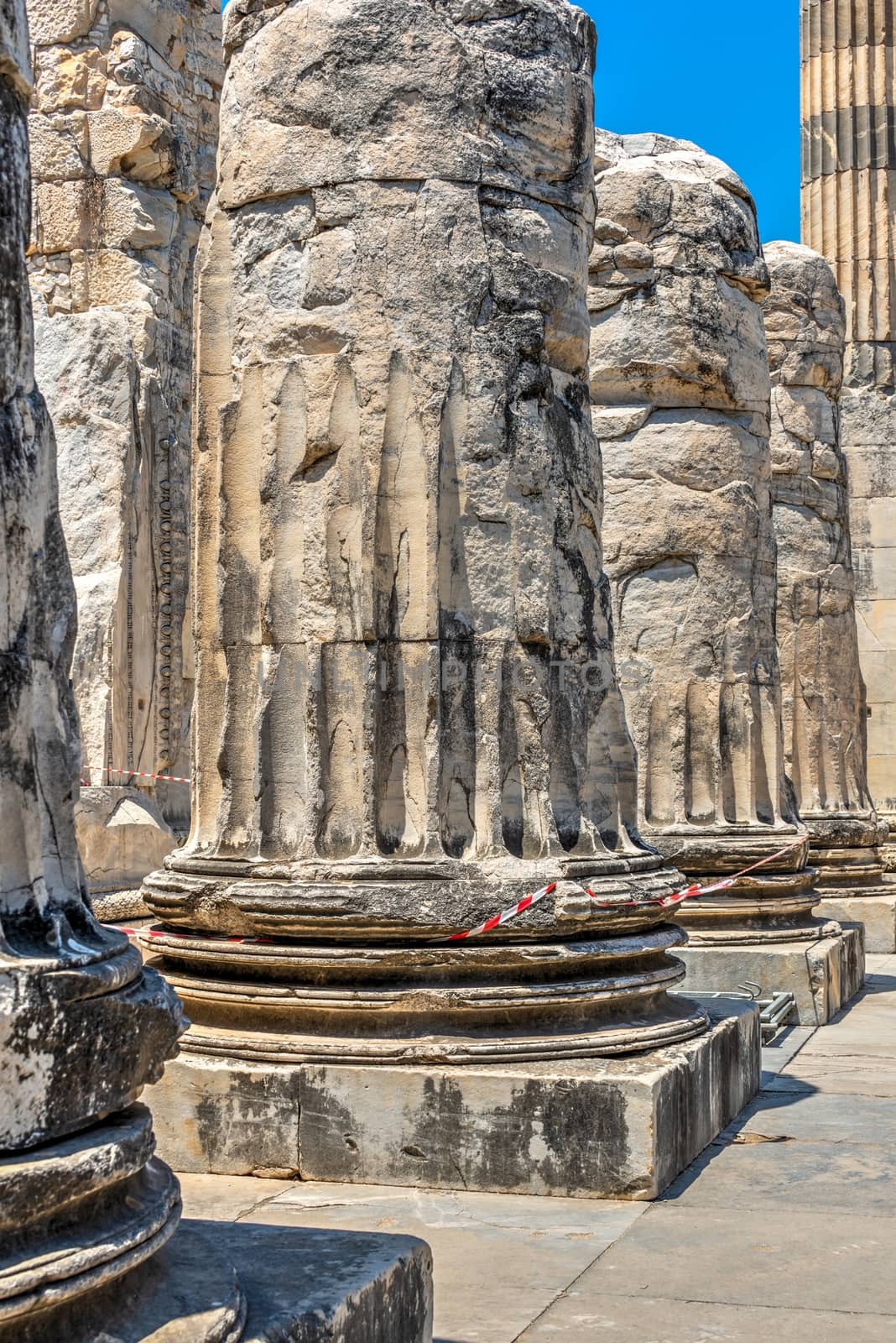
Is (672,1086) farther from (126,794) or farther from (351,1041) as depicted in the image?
(126,794)

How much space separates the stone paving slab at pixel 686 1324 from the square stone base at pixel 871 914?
7.17m

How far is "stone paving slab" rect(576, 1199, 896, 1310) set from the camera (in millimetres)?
4059

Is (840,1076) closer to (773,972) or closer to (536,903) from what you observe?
(773,972)

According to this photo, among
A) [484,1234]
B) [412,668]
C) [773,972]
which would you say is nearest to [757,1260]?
[484,1234]

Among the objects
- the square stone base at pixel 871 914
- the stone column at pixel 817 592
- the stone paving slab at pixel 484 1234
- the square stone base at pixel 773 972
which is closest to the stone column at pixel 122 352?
the square stone base at pixel 773 972

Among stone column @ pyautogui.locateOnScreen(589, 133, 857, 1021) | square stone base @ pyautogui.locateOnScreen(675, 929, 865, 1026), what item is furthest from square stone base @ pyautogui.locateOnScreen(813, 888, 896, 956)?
square stone base @ pyautogui.locateOnScreen(675, 929, 865, 1026)

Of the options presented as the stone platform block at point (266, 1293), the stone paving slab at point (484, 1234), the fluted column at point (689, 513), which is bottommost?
the stone paving slab at point (484, 1234)

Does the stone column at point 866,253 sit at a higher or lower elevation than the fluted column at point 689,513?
higher

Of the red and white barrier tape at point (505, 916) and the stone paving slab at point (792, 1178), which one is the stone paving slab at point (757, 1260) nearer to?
the stone paving slab at point (792, 1178)

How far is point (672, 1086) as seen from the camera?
5.18m

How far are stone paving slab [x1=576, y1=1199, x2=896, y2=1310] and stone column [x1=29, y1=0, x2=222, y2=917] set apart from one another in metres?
6.66

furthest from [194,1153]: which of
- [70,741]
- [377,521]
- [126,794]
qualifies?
[126,794]

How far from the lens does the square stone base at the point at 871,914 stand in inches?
441

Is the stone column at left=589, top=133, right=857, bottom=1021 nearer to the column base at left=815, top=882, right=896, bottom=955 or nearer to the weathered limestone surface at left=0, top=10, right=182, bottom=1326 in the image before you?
the column base at left=815, top=882, right=896, bottom=955
